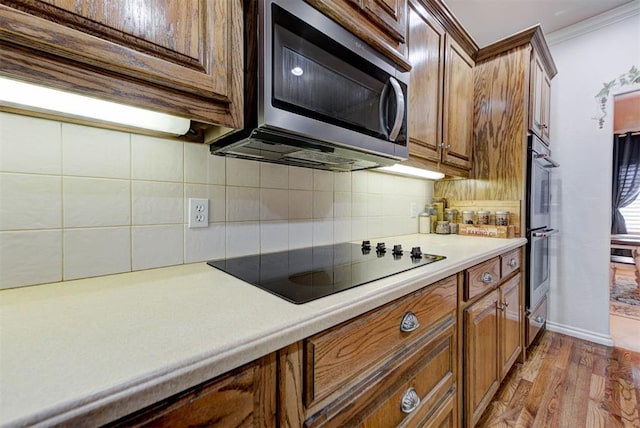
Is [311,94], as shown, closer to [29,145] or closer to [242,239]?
[242,239]

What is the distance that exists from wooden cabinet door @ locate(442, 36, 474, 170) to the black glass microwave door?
0.79 meters

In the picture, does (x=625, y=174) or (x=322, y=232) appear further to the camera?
(x=625, y=174)

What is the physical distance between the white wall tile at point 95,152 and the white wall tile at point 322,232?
773 millimetres

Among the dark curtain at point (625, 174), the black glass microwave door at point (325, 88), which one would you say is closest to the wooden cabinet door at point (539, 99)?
the black glass microwave door at point (325, 88)

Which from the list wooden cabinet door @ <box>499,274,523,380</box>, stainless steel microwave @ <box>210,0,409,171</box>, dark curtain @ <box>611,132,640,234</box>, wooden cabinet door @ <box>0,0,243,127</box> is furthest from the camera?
dark curtain @ <box>611,132,640,234</box>

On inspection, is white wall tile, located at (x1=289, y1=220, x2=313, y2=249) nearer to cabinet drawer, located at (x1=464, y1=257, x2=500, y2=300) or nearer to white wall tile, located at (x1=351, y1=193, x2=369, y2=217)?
white wall tile, located at (x1=351, y1=193, x2=369, y2=217)

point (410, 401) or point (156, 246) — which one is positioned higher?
point (156, 246)

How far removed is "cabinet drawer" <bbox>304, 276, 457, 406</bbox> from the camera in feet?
1.81

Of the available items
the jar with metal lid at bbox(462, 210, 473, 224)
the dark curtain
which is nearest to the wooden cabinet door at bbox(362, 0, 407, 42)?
the jar with metal lid at bbox(462, 210, 473, 224)

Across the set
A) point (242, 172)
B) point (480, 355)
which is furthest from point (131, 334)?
→ point (480, 355)

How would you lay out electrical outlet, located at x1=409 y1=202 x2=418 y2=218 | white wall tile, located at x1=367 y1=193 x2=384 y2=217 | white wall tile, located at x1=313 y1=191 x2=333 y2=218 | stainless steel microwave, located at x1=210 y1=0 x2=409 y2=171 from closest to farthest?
stainless steel microwave, located at x1=210 y1=0 x2=409 y2=171 < white wall tile, located at x1=313 y1=191 x2=333 y2=218 < white wall tile, located at x1=367 y1=193 x2=384 y2=217 < electrical outlet, located at x1=409 y1=202 x2=418 y2=218

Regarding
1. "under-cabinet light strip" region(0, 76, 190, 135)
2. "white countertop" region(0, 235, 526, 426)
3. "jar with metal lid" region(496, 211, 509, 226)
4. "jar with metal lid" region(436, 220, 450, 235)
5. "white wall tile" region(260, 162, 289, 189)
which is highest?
"under-cabinet light strip" region(0, 76, 190, 135)

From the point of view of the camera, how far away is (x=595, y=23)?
2.08 meters

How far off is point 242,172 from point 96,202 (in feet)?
1.49
